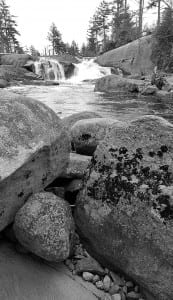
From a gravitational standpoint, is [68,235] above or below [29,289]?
above

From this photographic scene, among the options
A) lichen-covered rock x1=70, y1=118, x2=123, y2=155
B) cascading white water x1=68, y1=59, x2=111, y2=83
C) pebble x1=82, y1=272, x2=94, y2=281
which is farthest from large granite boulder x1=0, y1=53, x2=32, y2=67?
pebble x1=82, y1=272, x2=94, y2=281

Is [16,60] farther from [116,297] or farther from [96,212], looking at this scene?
[116,297]

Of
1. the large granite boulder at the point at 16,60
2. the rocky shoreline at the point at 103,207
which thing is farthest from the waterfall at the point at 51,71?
the rocky shoreline at the point at 103,207

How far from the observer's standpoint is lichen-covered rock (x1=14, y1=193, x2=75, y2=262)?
1896 mm

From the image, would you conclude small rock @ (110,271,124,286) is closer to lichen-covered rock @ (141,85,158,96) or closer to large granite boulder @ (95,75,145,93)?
lichen-covered rock @ (141,85,158,96)

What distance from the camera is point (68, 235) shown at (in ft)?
6.61

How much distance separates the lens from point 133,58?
98.6 feet

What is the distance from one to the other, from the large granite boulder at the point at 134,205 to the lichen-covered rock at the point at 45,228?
256 mm

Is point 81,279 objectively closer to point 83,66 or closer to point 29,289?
point 29,289

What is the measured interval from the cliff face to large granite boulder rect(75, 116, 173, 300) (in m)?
25.7

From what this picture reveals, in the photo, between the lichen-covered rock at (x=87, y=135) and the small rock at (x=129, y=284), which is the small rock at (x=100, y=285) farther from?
the lichen-covered rock at (x=87, y=135)

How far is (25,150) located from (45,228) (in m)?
0.64

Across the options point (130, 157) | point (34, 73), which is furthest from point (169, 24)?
point (130, 157)

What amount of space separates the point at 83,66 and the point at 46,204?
31.8m
